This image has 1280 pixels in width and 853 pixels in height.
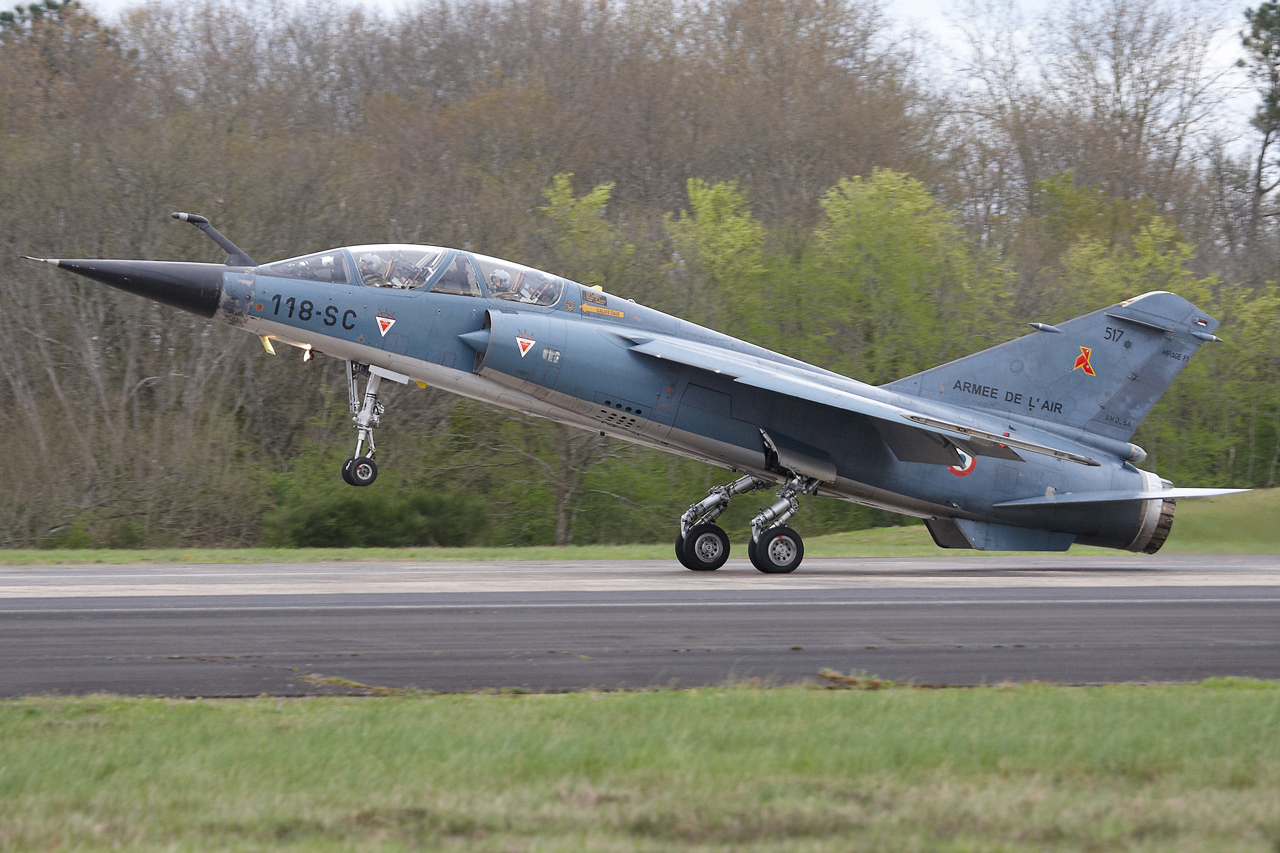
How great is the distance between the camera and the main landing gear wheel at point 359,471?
47.1ft

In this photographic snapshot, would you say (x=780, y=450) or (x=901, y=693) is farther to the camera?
(x=780, y=450)

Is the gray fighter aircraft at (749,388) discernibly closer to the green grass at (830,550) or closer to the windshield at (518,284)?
the windshield at (518,284)

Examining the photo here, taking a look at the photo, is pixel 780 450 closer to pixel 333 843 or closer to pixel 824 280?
pixel 333 843

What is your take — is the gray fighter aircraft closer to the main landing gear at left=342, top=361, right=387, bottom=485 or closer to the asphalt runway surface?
the main landing gear at left=342, top=361, right=387, bottom=485

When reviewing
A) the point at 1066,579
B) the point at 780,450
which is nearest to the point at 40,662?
the point at 780,450

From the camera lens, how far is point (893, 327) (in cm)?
3634

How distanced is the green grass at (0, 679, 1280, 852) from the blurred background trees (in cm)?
2180

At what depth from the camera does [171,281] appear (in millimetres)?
14242

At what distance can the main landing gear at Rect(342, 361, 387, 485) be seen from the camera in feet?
47.2

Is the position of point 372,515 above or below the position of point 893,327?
below

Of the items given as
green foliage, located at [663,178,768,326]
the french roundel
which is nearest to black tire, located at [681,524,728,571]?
the french roundel

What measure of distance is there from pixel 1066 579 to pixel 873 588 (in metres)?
3.67

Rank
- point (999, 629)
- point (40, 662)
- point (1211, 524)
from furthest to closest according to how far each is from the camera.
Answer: point (1211, 524) → point (999, 629) → point (40, 662)

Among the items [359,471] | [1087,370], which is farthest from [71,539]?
[1087,370]
